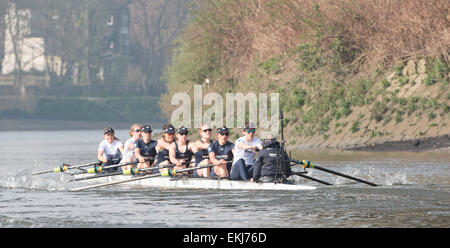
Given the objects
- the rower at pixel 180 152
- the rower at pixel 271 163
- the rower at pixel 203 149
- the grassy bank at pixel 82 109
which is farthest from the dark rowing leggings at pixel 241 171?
the grassy bank at pixel 82 109

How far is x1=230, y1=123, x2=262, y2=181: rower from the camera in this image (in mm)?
23109

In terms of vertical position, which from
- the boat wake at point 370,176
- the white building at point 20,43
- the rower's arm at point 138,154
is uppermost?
the white building at point 20,43

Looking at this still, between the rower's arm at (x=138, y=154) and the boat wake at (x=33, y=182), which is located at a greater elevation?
the rower's arm at (x=138, y=154)

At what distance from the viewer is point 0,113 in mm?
94125

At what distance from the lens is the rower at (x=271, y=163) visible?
22.1 metres

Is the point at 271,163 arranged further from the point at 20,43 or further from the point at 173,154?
the point at 20,43

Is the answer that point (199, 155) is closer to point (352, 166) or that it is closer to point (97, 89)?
point (352, 166)

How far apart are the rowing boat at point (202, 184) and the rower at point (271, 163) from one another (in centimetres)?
18

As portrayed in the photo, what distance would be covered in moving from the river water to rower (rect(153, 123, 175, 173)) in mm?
1145

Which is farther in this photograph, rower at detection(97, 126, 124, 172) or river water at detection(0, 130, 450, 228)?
rower at detection(97, 126, 124, 172)

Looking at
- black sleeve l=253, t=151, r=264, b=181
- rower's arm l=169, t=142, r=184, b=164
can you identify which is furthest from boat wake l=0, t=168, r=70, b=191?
black sleeve l=253, t=151, r=264, b=181

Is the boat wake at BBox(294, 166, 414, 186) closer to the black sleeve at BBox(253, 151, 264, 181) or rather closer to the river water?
the river water

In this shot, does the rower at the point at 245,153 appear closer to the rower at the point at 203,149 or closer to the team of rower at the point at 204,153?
the team of rower at the point at 204,153

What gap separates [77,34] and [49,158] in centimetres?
6898
